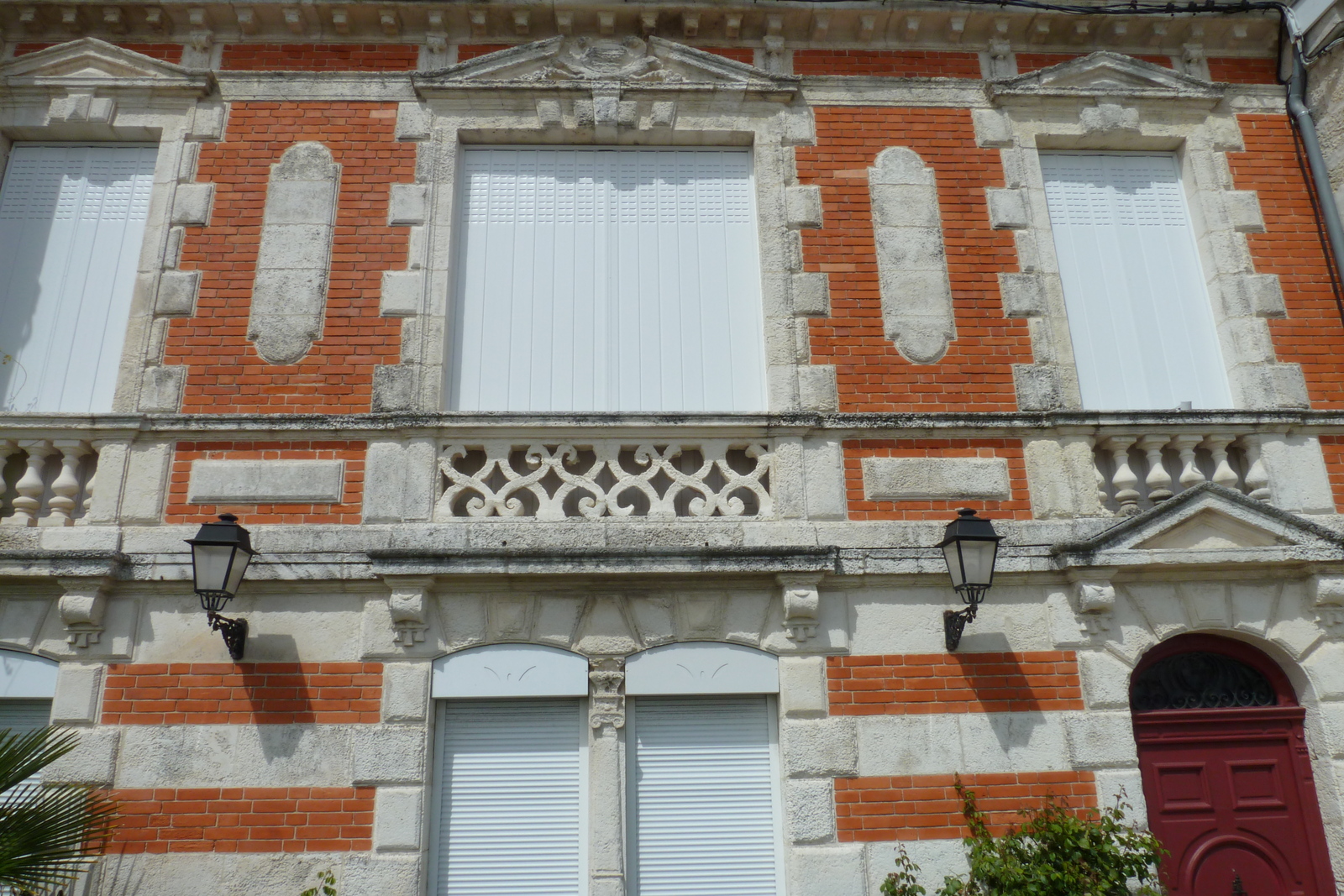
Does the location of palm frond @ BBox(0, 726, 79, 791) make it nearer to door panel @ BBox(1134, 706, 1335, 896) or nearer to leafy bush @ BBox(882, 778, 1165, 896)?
leafy bush @ BBox(882, 778, 1165, 896)

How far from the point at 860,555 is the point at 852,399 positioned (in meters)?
1.03

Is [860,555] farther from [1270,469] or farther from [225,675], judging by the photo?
[225,675]

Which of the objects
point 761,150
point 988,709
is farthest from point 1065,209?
point 988,709

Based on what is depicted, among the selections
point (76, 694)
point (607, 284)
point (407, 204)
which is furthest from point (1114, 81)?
point (76, 694)

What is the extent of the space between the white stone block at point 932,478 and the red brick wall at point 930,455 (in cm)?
3

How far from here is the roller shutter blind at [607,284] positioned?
6.00m

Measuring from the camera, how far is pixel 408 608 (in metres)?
5.17

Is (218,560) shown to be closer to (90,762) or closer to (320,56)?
(90,762)

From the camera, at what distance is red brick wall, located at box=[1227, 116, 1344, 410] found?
20.0 feet

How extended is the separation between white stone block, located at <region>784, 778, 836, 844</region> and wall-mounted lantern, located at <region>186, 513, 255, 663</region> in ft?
10.5

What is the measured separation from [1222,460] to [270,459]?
588 cm

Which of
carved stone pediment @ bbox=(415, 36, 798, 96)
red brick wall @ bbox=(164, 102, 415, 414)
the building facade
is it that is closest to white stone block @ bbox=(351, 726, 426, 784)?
the building facade

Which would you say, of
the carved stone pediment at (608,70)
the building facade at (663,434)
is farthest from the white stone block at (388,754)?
the carved stone pediment at (608,70)

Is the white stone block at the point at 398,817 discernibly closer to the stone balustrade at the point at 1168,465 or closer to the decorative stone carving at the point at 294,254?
the decorative stone carving at the point at 294,254
